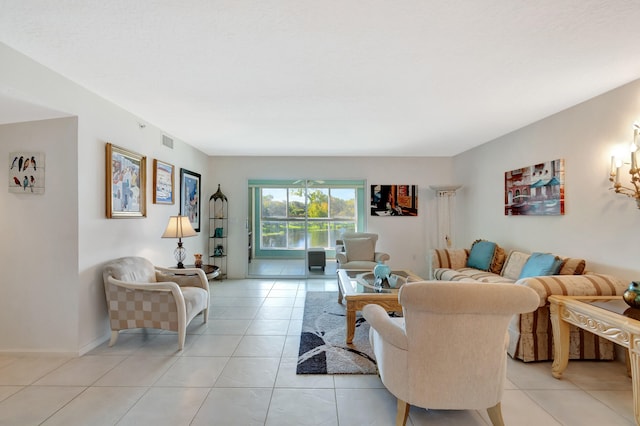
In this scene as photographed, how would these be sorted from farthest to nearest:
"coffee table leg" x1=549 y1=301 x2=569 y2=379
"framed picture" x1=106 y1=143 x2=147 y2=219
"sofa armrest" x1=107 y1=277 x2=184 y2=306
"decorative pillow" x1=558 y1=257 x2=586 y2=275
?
"framed picture" x1=106 y1=143 x2=147 y2=219 < "decorative pillow" x1=558 y1=257 x2=586 y2=275 < "sofa armrest" x1=107 y1=277 x2=184 y2=306 < "coffee table leg" x1=549 y1=301 x2=569 y2=379

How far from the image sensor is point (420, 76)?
251 cm

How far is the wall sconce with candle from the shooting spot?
8.33 ft

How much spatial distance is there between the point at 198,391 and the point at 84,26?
257cm

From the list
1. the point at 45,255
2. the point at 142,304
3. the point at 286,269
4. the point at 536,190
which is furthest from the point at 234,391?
the point at 286,269

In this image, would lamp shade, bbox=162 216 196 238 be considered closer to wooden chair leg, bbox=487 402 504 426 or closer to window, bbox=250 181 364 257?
window, bbox=250 181 364 257

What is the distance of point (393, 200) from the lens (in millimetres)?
6020

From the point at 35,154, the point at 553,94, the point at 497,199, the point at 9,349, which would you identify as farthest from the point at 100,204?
the point at 497,199

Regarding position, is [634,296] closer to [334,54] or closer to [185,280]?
[334,54]

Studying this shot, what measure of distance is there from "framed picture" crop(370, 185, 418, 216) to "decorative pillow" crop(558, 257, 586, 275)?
312cm

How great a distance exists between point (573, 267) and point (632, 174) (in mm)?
974

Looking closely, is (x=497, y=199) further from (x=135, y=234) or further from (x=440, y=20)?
(x=135, y=234)

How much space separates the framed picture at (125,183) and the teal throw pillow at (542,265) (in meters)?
4.52

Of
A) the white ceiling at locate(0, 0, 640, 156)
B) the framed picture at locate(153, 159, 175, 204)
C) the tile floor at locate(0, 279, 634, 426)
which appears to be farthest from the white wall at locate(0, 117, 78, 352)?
the framed picture at locate(153, 159, 175, 204)

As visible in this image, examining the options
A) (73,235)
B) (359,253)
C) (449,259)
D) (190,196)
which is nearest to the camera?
(73,235)
